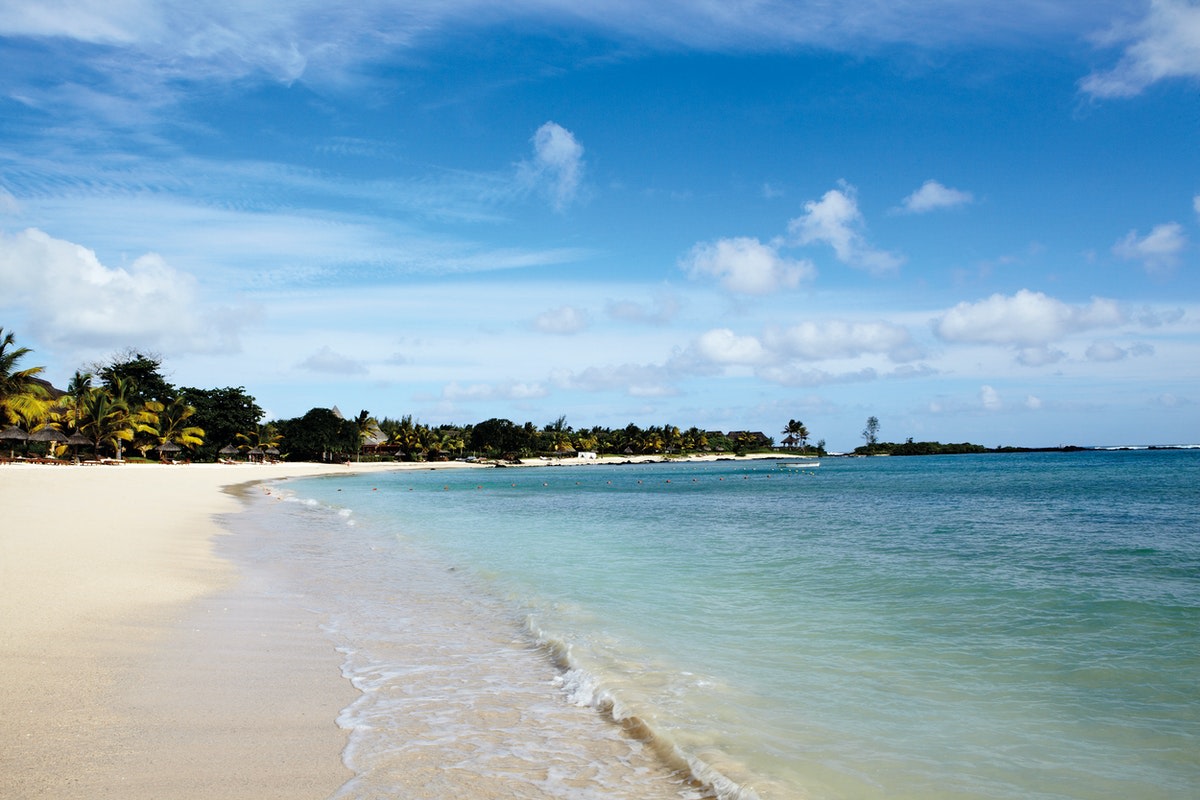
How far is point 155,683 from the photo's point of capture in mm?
5742

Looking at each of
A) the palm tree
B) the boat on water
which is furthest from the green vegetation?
the boat on water

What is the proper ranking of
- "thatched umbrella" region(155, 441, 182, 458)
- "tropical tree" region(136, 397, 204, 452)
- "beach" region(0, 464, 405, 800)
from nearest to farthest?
"beach" region(0, 464, 405, 800)
"tropical tree" region(136, 397, 204, 452)
"thatched umbrella" region(155, 441, 182, 458)

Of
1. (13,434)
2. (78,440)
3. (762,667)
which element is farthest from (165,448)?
(762,667)

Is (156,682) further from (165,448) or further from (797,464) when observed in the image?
(797,464)

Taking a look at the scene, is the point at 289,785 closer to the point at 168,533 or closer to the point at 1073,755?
the point at 1073,755

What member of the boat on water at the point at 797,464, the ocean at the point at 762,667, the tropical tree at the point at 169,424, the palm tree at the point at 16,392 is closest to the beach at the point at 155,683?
the ocean at the point at 762,667

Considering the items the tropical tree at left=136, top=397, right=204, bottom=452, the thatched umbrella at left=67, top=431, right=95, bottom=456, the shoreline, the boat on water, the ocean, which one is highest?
the tropical tree at left=136, top=397, right=204, bottom=452

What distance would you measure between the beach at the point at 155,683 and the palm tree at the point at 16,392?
37522mm

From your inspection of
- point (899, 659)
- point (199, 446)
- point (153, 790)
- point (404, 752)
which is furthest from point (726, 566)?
point (199, 446)

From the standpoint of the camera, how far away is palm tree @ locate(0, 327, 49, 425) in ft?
135

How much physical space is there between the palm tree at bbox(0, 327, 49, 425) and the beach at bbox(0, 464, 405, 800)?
3752 cm

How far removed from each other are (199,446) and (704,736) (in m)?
78.6

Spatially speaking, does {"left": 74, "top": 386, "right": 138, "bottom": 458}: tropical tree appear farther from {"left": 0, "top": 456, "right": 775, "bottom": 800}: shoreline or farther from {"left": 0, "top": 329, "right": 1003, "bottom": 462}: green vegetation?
{"left": 0, "top": 456, "right": 775, "bottom": 800}: shoreline

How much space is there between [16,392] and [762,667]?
51.7 m
